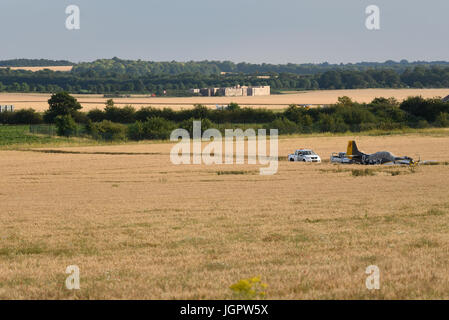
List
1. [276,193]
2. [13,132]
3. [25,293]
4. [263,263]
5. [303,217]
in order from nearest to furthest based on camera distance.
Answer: [25,293], [263,263], [303,217], [276,193], [13,132]

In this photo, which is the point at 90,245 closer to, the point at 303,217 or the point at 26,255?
the point at 26,255

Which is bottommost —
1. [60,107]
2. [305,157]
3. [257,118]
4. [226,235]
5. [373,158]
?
[305,157]

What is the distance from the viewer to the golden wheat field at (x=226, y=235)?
1029 cm

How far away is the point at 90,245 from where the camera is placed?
614 inches

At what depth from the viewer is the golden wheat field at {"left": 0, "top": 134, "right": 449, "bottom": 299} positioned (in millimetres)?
10289

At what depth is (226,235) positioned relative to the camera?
16547mm

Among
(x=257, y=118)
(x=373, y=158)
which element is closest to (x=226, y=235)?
(x=373, y=158)

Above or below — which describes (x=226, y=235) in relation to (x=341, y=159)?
above

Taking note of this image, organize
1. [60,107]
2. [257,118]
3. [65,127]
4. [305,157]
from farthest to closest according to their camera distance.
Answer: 1. [60,107]
2. [257,118]
3. [65,127]
4. [305,157]

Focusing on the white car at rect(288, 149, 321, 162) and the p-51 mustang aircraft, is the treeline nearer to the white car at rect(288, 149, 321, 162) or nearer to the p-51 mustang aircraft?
the white car at rect(288, 149, 321, 162)

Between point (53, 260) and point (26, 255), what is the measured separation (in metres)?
1.22

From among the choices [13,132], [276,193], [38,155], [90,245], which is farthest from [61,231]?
[13,132]

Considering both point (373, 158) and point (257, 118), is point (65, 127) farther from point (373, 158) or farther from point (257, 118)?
point (373, 158)
